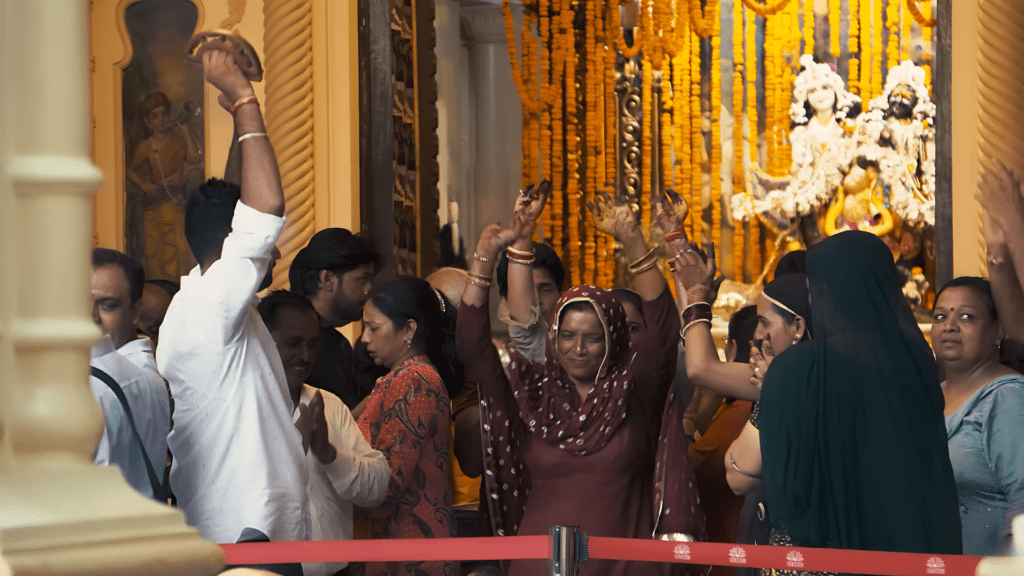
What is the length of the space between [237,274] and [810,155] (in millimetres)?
5620

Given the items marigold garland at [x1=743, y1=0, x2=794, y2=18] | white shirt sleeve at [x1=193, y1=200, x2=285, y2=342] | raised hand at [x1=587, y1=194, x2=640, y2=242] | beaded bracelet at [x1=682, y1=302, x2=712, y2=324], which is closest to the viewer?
white shirt sleeve at [x1=193, y1=200, x2=285, y2=342]

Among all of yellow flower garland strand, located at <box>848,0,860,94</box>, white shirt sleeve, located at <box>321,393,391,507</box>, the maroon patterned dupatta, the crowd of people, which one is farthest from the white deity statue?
white shirt sleeve, located at <box>321,393,391,507</box>

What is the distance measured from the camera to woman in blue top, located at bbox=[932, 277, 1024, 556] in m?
2.81

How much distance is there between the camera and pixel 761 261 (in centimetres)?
755

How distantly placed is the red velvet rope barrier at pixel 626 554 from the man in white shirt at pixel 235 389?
5cm

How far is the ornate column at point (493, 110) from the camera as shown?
24.5 feet

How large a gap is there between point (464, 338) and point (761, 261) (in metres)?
4.74

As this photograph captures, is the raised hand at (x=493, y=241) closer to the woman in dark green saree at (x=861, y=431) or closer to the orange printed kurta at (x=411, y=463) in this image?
the orange printed kurta at (x=411, y=463)

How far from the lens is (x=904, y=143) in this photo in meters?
7.19

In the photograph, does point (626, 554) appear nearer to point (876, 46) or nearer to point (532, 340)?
point (532, 340)

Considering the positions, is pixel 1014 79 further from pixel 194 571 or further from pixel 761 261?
pixel 194 571

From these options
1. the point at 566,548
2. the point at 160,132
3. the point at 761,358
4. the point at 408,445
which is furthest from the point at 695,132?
the point at 566,548

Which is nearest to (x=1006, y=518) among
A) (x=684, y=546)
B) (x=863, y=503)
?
(x=863, y=503)

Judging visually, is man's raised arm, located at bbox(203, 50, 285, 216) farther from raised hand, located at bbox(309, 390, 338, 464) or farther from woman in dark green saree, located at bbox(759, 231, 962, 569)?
woman in dark green saree, located at bbox(759, 231, 962, 569)
